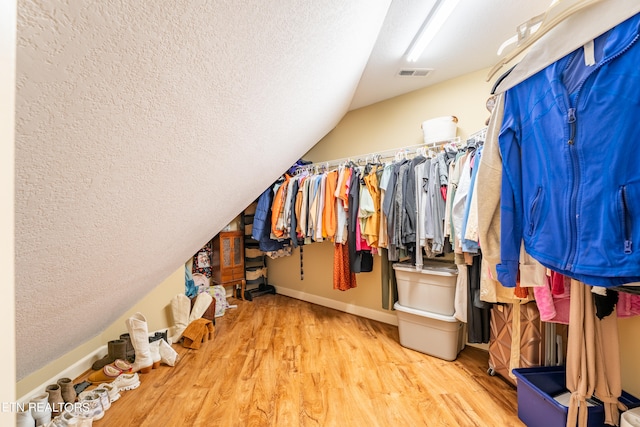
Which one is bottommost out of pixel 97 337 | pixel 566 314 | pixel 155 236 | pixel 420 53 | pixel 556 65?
pixel 97 337

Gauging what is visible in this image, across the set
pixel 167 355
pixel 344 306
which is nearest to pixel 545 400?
pixel 344 306

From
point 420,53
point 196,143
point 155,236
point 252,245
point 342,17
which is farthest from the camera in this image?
point 252,245

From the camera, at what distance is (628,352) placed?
1.36 m

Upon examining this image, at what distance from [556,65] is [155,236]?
5.58ft

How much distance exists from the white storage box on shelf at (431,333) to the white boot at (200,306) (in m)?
1.80

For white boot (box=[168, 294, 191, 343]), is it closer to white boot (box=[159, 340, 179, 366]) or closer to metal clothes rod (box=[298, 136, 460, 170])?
white boot (box=[159, 340, 179, 366])

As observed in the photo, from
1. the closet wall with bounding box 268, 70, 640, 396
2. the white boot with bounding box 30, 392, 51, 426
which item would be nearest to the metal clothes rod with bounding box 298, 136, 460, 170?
the closet wall with bounding box 268, 70, 640, 396

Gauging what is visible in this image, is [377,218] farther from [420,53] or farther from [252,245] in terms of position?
[252,245]

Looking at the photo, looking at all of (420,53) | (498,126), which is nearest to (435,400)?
(498,126)

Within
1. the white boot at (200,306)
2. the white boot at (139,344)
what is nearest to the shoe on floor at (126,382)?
the white boot at (139,344)

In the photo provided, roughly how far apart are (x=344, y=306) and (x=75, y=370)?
2.37m

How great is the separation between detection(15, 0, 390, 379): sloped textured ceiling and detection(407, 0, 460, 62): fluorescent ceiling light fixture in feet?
1.22

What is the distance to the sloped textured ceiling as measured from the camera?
475 millimetres

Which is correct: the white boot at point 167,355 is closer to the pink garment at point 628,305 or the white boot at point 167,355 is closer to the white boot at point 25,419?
the white boot at point 25,419
